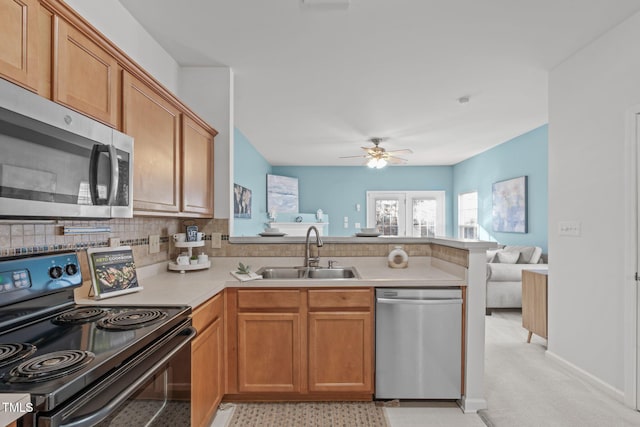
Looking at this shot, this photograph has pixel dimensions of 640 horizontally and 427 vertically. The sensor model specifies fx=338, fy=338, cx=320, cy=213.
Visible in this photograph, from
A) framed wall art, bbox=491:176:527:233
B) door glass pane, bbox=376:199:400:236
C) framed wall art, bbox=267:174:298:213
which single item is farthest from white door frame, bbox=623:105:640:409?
door glass pane, bbox=376:199:400:236

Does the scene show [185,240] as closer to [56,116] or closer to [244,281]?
[244,281]

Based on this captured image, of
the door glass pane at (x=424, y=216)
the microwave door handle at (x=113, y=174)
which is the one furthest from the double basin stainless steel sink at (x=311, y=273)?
the door glass pane at (x=424, y=216)

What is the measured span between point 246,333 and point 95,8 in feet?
7.01

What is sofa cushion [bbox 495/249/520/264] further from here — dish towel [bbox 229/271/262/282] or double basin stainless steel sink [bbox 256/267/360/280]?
dish towel [bbox 229/271/262/282]

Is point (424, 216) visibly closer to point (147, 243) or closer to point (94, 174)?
point (147, 243)

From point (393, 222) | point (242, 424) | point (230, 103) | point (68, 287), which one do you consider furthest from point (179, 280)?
point (393, 222)

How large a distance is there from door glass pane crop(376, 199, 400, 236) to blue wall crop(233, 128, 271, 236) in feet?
9.24

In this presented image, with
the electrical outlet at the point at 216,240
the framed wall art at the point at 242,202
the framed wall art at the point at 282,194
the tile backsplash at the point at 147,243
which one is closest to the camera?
the tile backsplash at the point at 147,243

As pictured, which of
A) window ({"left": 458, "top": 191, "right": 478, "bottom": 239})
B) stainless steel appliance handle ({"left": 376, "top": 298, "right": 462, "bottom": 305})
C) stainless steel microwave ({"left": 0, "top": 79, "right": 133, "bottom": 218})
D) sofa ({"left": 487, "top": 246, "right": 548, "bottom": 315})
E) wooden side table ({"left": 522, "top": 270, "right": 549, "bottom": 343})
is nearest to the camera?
stainless steel microwave ({"left": 0, "top": 79, "right": 133, "bottom": 218})

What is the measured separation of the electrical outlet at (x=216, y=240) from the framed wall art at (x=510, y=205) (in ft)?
15.4

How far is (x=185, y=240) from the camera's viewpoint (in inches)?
103

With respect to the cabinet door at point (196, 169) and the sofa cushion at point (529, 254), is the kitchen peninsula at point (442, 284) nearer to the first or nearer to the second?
the cabinet door at point (196, 169)

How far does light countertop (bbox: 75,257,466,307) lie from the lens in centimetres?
170

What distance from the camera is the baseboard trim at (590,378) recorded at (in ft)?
7.60
